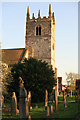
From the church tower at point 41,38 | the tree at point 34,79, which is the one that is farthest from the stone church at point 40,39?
the tree at point 34,79

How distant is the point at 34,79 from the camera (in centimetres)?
3309

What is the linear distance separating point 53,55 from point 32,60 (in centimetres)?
2295

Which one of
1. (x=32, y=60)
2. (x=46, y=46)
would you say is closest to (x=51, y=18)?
(x=46, y=46)

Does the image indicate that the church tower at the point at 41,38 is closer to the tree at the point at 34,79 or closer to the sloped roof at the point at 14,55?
the sloped roof at the point at 14,55

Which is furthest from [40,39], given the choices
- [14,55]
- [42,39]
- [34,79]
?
[34,79]

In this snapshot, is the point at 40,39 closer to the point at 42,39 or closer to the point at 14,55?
the point at 42,39

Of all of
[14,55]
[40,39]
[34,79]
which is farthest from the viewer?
[40,39]

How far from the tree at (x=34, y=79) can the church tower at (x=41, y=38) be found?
19938 mm

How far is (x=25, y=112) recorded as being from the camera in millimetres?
15383

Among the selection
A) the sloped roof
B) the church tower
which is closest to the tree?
the sloped roof

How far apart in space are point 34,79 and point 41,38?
25.9 meters

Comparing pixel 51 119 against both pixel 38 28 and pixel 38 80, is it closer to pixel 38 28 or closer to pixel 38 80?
pixel 38 80

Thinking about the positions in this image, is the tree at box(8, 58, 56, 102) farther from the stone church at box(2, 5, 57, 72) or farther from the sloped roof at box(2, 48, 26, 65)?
the stone church at box(2, 5, 57, 72)

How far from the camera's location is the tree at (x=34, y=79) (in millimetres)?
32750
